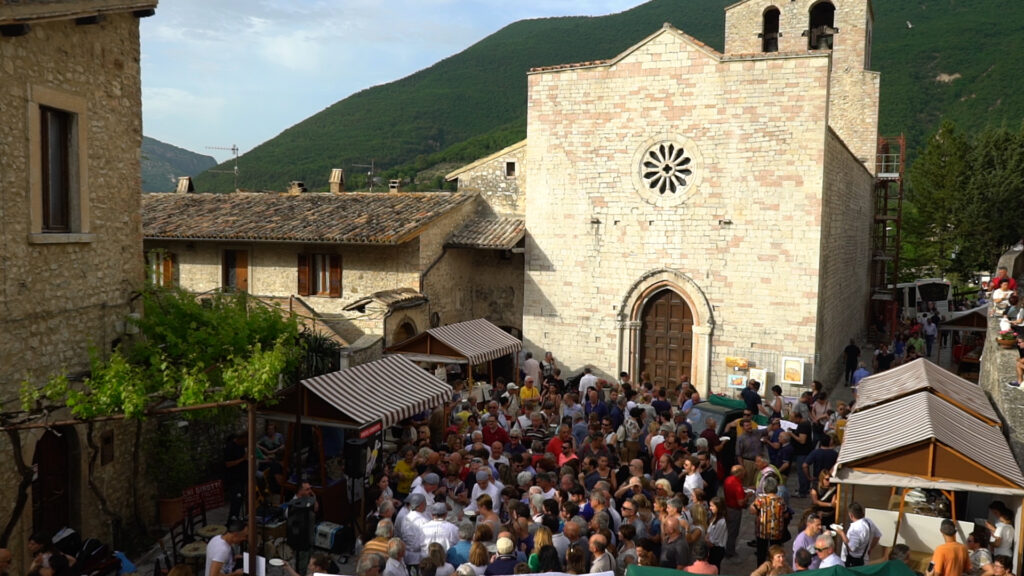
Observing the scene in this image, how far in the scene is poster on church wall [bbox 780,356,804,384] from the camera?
657 inches

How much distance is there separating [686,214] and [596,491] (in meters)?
10.9

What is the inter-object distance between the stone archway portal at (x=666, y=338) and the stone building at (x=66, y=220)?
11.8m

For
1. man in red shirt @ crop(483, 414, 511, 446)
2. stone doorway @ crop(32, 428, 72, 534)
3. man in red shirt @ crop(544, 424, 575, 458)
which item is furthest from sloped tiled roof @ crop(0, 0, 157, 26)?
man in red shirt @ crop(544, 424, 575, 458)

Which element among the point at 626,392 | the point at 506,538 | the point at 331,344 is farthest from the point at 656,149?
the point at 506,538

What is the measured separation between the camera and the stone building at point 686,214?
54.8 ft

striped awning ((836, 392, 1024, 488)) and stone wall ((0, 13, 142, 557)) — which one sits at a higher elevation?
stone wall ((0, 13, 142, 557))

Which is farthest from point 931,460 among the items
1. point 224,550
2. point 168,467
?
point 168,467

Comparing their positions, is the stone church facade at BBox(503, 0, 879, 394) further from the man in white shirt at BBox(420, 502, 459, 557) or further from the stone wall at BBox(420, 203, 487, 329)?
the man in white shirt at BBox(420, 502, 459, 557)

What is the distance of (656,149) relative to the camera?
17953mm

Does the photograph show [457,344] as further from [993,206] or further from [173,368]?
[993,206]

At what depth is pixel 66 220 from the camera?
926cm

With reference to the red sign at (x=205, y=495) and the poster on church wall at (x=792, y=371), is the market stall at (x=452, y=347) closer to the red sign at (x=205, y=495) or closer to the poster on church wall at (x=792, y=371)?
the red sign at (x=205, y=495)

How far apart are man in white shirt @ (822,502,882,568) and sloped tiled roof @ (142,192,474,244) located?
11698mm

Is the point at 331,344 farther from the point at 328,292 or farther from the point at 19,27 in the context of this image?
the point at 19,27
